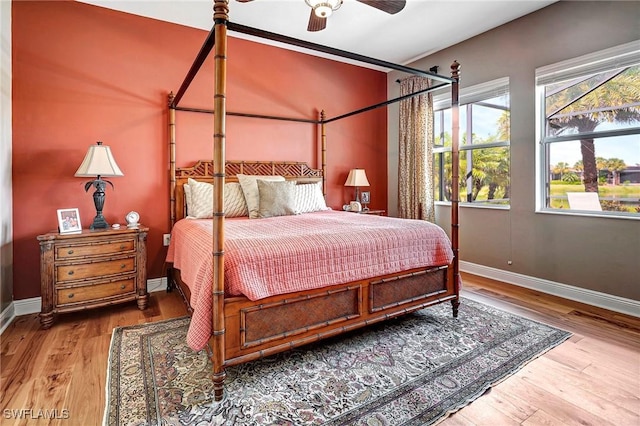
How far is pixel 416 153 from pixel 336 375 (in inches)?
129

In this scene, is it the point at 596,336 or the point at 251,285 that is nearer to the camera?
the point at 251,285

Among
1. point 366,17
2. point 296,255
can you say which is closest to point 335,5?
point 366,17

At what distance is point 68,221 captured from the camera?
269cm

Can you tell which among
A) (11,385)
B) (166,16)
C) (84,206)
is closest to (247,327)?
(11,385)

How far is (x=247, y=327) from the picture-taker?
5.62 feet

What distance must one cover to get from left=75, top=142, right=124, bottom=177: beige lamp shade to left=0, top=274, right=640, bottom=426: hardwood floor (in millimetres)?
1195

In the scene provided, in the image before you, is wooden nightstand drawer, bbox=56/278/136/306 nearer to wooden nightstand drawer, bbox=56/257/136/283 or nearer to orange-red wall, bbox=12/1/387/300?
wooden nightstand drawer, bbox=56/257/136/283

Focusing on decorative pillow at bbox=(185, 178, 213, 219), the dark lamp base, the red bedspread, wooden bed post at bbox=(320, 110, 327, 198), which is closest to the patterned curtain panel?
wooden bed post at bbox=(320, 110, 327, 198)

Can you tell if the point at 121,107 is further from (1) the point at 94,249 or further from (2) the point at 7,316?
(2) the point at 7,316

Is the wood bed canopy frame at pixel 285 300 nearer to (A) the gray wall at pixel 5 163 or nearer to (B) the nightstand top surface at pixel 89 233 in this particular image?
(B) the nightstand top surface at pixel 89 233

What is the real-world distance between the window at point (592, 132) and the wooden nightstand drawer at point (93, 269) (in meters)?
3.98

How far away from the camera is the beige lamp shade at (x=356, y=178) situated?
4.36 m

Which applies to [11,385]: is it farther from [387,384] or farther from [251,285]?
[387,384]

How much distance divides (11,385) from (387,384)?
79.3 inches
